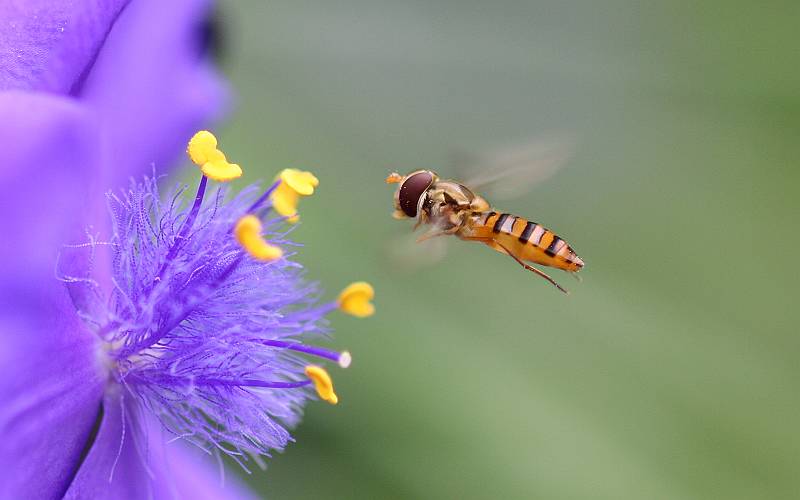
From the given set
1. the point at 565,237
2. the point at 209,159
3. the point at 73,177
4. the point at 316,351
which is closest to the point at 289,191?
the point at 209,159

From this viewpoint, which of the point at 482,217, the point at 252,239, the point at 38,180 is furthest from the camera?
the point at 482,217

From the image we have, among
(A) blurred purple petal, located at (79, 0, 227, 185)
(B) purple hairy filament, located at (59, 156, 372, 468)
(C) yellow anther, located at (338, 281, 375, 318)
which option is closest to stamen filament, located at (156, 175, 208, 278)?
(B) purple hairy filament, located at (59, 156, 372, 468)

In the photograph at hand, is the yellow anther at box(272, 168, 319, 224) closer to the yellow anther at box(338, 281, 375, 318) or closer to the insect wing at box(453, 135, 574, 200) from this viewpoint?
the yellow anther at box(338, 281, 375, 318)

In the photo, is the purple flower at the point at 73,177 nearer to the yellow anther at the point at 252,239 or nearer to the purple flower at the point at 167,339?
the purple flower at the point at 167,339

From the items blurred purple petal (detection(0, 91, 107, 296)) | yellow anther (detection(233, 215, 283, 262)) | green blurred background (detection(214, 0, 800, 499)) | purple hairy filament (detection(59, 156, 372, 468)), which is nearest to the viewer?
blurred purple petal (detection(0, 91, 107, 296))

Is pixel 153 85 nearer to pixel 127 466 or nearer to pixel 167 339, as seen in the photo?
pixel 167 339

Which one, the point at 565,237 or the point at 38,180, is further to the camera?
the point at 565,237

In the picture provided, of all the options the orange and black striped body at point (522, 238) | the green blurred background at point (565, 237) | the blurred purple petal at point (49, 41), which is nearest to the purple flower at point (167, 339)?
the blurred purple petal at point (49, 41)

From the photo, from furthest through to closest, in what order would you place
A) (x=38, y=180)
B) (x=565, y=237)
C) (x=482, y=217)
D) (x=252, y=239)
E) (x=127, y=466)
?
(x=565, y=237) < (x=482, y=217) < (x=127, y=466) < (x=252, y=239) < (x=38, y=180)
